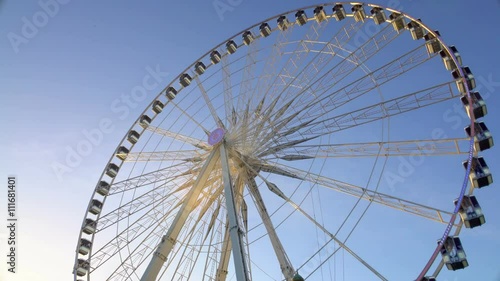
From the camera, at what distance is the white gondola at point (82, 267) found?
19094mm

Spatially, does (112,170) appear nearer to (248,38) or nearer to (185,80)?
(185,80)

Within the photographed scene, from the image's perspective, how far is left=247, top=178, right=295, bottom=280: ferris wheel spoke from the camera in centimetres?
1557

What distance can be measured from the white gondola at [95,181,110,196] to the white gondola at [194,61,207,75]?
7779mm

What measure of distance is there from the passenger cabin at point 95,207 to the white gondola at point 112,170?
155cm

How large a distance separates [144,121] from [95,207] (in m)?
5.23

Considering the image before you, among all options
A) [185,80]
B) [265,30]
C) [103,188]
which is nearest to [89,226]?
[103,188]

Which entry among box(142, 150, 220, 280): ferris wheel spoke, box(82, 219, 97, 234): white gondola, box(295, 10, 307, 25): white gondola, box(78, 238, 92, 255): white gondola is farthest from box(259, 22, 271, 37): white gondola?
box(78, 238, 92, 255): white gondola

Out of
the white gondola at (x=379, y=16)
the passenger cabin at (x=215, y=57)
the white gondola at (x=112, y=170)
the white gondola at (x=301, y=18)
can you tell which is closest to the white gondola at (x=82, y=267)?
the white gondola at (x=112, y=170)

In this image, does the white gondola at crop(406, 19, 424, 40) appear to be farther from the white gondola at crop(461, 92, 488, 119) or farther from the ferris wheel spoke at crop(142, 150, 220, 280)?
the ferris wheel spoke at crop(142, 150, 220, 280)

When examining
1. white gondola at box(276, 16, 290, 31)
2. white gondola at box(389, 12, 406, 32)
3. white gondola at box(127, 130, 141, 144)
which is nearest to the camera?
white gondola at box(389, 12, 406, 32)

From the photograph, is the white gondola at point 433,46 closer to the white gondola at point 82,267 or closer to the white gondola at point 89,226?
the white gondola at point 89,226

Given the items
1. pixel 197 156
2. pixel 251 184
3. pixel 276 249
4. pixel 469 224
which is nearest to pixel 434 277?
pixel 469 224

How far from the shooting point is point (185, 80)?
22.9m

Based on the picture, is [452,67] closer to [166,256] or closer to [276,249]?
[276,249]
